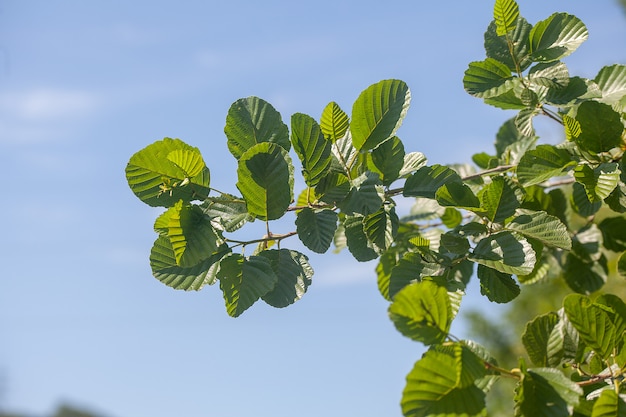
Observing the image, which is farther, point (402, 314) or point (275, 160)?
point (275, 160)

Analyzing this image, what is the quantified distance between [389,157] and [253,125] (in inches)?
8.7

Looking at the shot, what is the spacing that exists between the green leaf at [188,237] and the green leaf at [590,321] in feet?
1.66

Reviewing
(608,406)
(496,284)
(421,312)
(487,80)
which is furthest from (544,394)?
(487,80)

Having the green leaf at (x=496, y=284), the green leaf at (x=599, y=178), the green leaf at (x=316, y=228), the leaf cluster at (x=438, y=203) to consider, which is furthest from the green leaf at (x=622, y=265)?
the green leaf at (x=316, y=228)

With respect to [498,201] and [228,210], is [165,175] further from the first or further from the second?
[498,201]

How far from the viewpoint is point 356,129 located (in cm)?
116

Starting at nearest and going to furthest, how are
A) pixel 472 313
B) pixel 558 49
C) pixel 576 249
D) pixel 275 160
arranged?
pixel 275 160, pixel 558 49, pixel 576 249, pixel 472 313

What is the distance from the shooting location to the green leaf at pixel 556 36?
133 centimetres

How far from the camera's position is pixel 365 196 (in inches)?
42.6

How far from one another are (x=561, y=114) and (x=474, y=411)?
28.0 inches

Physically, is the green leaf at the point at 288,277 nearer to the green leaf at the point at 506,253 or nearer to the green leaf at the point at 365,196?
the green leaf at the point at 365,196

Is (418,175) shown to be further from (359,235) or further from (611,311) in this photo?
(611,311)

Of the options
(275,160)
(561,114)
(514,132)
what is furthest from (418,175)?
(514,132)

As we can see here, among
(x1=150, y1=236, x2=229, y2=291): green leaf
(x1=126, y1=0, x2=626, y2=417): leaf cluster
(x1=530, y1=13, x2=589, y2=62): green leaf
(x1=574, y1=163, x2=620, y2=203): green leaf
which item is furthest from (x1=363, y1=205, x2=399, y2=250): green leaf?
(x1=530, y1=13, x2=589, y2=62): green leaf
